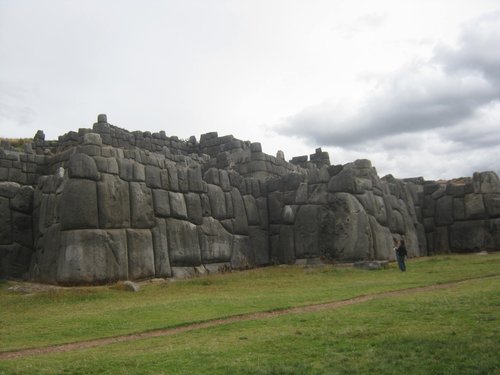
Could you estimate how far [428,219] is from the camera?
3362 cm

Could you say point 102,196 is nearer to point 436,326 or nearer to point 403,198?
point 436,326

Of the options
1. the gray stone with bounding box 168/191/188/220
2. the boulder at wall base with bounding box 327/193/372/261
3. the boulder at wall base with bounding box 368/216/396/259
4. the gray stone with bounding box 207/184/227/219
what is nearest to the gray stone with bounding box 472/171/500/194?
the boulder at wall base with bounding box 368/216/396/259

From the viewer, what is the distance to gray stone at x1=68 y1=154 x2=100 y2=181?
1962 centimetres

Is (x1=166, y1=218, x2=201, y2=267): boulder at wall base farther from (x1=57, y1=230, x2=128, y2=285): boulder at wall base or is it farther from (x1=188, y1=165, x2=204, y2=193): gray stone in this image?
(x1=57, y1=230, x2=128, y2=285): boulder at wall base

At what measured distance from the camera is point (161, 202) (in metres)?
22.3

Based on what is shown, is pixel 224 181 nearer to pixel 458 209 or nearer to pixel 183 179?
pixel 183 179

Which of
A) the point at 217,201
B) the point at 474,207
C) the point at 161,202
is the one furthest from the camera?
the point at 474,207

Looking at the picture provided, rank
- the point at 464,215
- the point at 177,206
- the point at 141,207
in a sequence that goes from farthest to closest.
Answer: the point at 464,215 → the point at 177,206 → the point at 141,207

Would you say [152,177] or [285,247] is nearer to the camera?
[152,177]

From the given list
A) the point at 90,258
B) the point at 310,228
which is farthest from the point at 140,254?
the point at 310,228

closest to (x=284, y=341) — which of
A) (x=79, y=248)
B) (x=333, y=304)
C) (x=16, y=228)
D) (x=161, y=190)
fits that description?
(x=333, y=304)

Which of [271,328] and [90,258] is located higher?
[90,258]

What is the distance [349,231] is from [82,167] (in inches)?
483

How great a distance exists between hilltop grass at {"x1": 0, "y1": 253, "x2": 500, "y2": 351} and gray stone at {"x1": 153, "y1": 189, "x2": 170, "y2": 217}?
3268 millimetres
